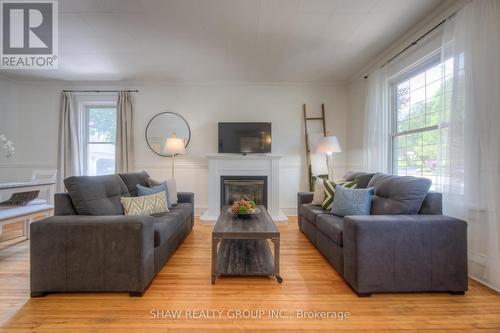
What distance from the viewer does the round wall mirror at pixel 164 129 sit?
14.4 ft

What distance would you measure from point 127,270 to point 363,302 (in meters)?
1.78

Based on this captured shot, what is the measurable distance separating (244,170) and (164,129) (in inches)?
70.4

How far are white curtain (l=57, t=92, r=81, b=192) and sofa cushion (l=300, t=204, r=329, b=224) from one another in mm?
4250

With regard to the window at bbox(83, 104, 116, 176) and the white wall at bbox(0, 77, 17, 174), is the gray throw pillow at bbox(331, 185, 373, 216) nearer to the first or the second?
the window at bbox(83, 104, 116, 176)

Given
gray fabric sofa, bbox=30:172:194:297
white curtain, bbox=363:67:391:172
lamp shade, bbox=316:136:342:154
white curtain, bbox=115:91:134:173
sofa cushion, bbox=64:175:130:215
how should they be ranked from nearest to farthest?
gray fabric sofa, bbox=30:172:194:297, sofa cushion, bbox=64:175:130:215, white curtain, bbox=363:67:391:172, lamp shade, bbox=316:136:342:154, white curtain, bbox=115:91:134:173

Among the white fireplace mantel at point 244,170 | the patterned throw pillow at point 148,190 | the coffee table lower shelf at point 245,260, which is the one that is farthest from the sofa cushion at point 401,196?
the patterned throw pillow at point 148,190

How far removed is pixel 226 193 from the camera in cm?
418

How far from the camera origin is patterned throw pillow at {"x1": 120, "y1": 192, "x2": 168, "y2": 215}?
2.33 m

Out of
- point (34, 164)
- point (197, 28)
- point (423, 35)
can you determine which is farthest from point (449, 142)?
point (34, 164)

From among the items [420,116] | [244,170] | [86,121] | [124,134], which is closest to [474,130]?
[420,116]

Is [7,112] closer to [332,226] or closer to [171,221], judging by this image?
[171,221]

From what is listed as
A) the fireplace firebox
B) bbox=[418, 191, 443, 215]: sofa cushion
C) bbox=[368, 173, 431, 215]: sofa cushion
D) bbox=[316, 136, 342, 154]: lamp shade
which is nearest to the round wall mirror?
the fireplace firebox

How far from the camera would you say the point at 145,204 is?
2457 mm

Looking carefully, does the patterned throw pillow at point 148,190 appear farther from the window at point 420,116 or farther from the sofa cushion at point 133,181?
the window at point 420,116
